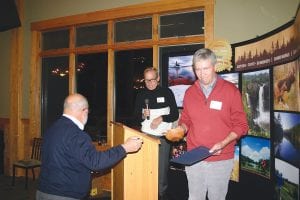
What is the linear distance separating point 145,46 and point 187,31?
76 centimetres

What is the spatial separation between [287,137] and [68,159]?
1921mm

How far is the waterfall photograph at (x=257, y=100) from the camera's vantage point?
11.1 ft

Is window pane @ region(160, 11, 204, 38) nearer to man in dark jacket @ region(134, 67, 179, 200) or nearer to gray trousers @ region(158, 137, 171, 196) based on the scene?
man in dark jacket @ region(134, 67, 179, 200)

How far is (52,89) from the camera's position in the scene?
21.7 ft

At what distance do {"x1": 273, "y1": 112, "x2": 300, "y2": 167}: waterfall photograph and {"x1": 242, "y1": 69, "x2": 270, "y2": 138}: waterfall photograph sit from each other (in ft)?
0.75

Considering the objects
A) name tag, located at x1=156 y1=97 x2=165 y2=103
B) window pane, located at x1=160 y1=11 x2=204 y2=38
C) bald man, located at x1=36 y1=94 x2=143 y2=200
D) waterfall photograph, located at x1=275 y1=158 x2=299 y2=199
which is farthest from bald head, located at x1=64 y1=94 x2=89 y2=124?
window pane, located at x1=160 y1=11 x2=204 y2=38

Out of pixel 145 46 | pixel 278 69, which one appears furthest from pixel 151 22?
pixel 278 69

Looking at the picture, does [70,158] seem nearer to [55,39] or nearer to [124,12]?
[124,12]

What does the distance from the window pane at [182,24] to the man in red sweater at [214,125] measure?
8.39 ft

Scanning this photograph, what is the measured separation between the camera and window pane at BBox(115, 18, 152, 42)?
17.5ft

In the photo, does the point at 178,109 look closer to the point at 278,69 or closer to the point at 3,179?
the point at 278,69

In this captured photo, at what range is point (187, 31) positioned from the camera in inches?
195

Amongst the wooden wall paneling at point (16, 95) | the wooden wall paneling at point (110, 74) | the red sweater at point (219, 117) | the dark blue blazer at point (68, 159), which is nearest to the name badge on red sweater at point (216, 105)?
the red sweater at point (219, 117)

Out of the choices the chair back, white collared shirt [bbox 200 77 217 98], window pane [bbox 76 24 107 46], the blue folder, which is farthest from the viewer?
the chair back
